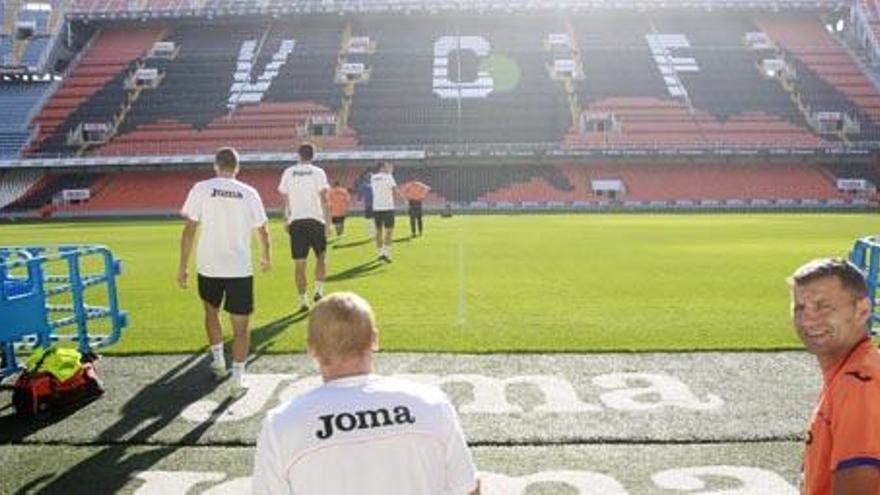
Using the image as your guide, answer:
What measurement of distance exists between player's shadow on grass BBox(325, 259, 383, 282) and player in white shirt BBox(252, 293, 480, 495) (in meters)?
13.0

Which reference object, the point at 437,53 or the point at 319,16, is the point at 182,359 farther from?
the point at 319,16

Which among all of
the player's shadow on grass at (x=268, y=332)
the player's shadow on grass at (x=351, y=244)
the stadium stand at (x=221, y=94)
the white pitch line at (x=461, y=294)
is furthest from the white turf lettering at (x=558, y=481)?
the stadium stand at (x=221, y=94)

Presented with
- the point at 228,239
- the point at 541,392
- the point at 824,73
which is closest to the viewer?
the point at 541,392

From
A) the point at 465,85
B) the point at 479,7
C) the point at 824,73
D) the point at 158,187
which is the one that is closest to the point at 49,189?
the point at 158,187

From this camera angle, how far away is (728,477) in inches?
212

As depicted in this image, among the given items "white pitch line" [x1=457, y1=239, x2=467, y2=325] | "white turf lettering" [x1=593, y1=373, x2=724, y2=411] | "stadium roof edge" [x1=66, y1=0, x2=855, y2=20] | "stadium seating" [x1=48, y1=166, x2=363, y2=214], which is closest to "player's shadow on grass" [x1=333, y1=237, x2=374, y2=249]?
"white pitch line" [x1=457, y1=239, x2=467, y2=325]

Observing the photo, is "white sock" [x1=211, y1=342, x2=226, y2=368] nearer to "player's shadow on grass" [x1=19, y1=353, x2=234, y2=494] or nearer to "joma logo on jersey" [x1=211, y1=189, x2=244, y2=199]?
"player's shadow on grass" [x1=19, y1=353, x2=234, y2=494]

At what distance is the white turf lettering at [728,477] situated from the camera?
516cm

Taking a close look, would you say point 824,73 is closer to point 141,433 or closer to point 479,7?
point 479,7

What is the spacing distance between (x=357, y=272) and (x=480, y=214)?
26629 mm

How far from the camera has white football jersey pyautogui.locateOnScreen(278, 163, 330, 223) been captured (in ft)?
37.8

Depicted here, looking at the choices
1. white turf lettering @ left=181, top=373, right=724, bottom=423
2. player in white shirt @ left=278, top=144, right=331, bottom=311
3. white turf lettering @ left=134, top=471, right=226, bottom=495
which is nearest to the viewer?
white turf lettering @ left=134, top=471, right=226, bottom=495

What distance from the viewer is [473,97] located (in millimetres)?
55438

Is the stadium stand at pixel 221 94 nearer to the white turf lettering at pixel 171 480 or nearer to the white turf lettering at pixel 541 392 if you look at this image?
the white turf lettering at pixel 541 392
